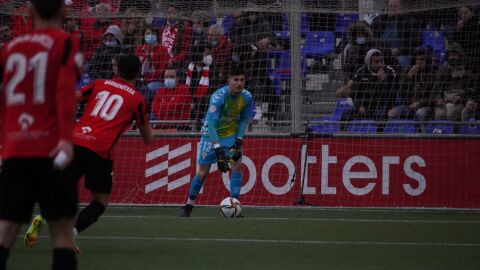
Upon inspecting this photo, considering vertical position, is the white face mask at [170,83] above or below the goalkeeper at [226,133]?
above

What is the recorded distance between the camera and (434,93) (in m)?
17.0

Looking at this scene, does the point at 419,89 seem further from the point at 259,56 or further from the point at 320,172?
the point at 259,56

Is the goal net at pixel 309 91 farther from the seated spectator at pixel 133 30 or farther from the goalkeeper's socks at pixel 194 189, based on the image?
the goalkeeper's socks at pixel 194 189

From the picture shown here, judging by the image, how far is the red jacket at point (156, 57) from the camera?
17547 millimetres

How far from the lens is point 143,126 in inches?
375

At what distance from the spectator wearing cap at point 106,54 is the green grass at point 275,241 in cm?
319

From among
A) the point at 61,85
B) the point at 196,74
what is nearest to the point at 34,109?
the point at 61,85

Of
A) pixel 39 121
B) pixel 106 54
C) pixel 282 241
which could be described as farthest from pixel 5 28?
pixel 39 121

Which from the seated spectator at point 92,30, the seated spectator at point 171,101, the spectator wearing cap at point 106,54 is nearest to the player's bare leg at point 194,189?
the seated spectator at point 171,101

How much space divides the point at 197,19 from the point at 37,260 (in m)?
8.54

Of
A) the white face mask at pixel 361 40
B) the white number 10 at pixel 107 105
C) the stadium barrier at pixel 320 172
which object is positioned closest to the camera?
the white number 10 at pixel 107 105

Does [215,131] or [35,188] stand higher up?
[35,188]

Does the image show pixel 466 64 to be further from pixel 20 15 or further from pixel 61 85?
pixel 61 85

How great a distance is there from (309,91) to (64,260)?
1145 cm
